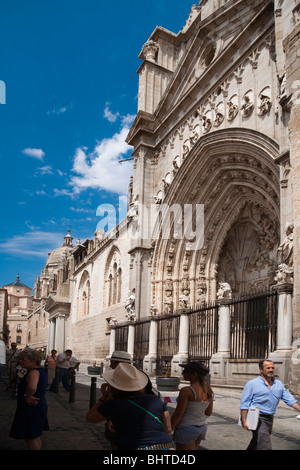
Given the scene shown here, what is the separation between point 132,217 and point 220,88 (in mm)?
7416

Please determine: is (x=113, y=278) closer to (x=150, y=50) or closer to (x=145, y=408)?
Answer: (x=150, y=50)

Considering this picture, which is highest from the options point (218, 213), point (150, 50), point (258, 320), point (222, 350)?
point (150, 50)

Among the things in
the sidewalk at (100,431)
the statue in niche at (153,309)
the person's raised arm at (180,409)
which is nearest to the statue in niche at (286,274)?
the sidewalk at (100,431)

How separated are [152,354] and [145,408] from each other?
1436 cm

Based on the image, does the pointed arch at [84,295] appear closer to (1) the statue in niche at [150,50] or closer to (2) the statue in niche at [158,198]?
(2) the statue in niche at [158,198]

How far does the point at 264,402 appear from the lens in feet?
12.9

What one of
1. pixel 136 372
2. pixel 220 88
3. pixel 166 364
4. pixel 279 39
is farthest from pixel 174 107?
pixel 136 372

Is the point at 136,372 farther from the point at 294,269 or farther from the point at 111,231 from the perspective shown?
the point at 111,231

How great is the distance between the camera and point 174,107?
19.7 metres

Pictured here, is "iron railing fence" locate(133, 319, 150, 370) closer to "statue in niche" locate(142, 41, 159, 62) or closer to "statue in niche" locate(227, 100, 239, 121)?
"statue in niche" locate(227, 100, 239, 121)

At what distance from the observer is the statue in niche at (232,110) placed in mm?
15306

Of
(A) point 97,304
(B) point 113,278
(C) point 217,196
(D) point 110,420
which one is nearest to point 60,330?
(A) point 97,304

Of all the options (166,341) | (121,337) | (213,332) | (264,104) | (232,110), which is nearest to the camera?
(213,332)

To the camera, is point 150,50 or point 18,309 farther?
point 18,309
